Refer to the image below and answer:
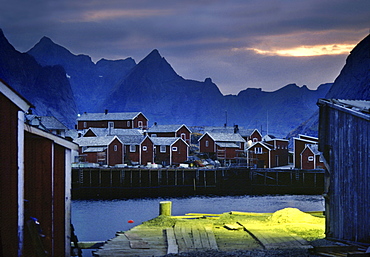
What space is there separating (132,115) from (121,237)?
96.2 metres

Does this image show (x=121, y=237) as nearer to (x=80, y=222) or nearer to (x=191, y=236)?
(x=191, y=236)

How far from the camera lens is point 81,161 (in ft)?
284

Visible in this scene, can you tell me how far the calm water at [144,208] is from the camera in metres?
43.4

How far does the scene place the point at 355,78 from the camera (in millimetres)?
151625

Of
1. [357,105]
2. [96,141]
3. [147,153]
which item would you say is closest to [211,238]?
[357,105]

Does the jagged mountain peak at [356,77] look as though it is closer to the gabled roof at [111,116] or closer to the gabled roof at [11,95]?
the gabled roof at [111,116]

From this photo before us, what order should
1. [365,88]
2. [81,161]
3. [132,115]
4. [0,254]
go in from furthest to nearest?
[365,88], [132,115], [81,161], [0,254]

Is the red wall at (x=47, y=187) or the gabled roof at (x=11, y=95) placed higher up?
the gabled roof at (x=11, y=95)

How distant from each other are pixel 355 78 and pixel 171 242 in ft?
472

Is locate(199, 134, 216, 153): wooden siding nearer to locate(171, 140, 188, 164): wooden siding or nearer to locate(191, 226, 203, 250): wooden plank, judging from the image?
locate(171, 140, 188, 164): wooden siding

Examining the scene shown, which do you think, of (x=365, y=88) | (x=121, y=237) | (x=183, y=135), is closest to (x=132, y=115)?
(x=183, y=135)

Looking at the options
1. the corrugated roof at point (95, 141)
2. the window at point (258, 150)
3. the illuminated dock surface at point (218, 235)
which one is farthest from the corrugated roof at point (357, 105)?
the window at point (258, 150)

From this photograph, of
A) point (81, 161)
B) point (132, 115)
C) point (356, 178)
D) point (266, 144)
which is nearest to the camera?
point (356, 178)

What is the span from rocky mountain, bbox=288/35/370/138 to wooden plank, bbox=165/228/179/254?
384ft
